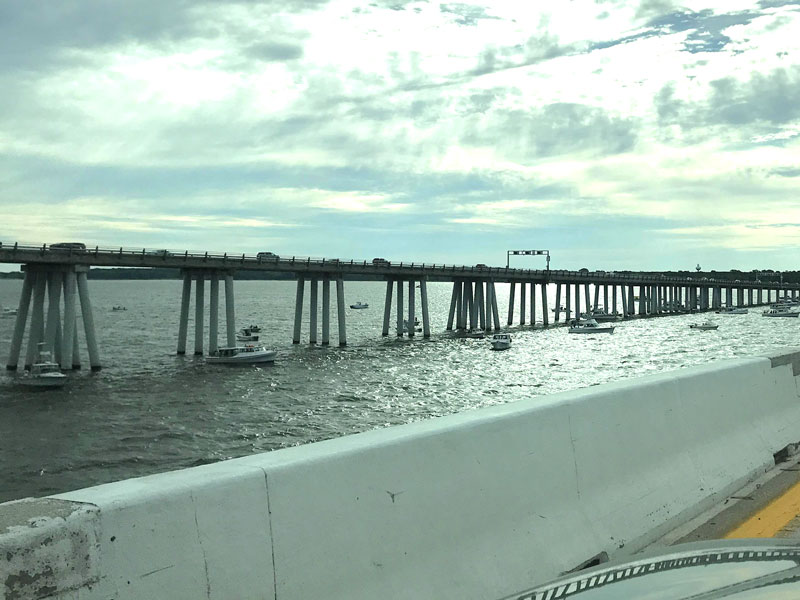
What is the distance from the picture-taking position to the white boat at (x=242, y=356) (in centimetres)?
6012

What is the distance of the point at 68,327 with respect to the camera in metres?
58.2

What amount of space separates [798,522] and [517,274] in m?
110

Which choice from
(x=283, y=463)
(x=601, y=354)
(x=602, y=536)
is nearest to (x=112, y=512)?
(x=283, y=463)

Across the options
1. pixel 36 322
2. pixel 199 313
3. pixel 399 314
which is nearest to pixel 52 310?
pixel 36 322

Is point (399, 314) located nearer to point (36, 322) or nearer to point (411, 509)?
point (36, 322)

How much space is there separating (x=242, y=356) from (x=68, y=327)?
1223cm

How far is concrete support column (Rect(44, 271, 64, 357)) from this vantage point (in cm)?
5781

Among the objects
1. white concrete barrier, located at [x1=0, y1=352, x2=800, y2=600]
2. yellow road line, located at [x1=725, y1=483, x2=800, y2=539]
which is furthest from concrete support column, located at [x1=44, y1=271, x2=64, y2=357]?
yellow road line, located at [x1=725, y1=483, x2=800, y2=539]

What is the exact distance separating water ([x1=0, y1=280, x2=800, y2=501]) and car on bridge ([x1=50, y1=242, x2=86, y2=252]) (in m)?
8.85

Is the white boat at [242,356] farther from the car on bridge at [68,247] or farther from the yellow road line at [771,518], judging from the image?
the yellow road line at [771,518]

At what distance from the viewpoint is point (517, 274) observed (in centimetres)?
11556

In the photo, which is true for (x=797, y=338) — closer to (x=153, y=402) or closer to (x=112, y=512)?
(x=153, y=402)

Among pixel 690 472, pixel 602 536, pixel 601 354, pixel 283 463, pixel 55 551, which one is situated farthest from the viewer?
pixel 601 354

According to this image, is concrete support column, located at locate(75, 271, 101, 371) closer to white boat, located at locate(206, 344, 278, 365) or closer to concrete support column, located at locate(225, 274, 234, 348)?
white boat, located at locate(206, 344, 278, 365)
